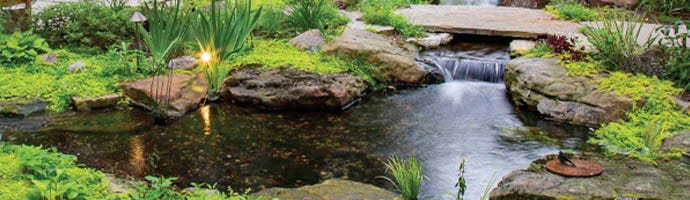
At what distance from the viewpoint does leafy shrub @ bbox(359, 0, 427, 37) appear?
990 centimetres

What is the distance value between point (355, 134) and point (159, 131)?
197cm

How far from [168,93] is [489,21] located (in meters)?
5.43

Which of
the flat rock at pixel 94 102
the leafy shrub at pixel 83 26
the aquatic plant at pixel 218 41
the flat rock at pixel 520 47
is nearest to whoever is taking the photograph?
the flat rock at pixel 94 102

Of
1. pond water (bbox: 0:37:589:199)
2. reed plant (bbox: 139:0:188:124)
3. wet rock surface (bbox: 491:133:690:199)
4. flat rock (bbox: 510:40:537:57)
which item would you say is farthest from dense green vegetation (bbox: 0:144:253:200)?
flat rock (bbox: 510:40:537:57)

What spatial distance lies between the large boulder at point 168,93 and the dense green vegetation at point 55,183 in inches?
96.1

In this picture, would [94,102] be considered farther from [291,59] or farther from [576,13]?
[576,13]

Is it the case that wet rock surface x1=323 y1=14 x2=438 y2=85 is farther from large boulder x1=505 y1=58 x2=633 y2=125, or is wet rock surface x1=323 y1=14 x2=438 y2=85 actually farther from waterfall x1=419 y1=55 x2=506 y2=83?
large boulder x1=505 y1=58 x2=633 y2=125

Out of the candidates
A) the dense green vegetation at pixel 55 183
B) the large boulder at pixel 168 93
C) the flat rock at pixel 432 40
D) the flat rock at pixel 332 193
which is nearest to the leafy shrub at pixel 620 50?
the flat rock at pixel 432 40

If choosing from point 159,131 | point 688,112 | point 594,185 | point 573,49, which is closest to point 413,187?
point 594,185

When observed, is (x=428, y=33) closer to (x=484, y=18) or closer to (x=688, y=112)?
(x=484, y=18)

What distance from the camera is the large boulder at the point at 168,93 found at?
716 centimetres

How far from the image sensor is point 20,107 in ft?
23.8

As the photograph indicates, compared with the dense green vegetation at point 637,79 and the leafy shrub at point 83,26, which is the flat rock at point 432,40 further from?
the leafy shrub at point 83,26

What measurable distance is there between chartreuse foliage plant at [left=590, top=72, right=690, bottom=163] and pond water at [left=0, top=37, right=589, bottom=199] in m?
0.32
